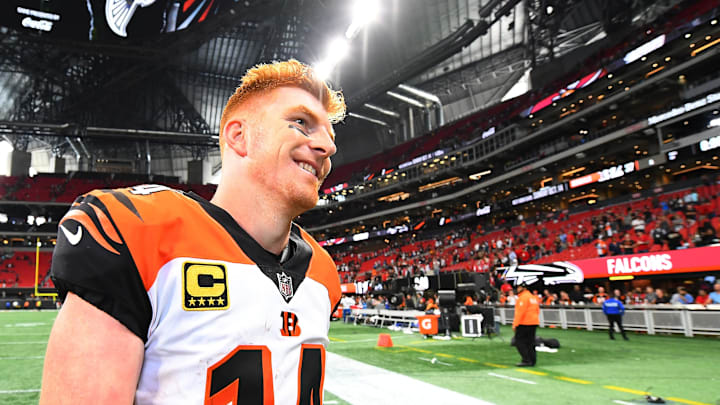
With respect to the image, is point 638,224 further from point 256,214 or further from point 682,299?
point 256,214

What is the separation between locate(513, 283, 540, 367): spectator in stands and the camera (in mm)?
9344

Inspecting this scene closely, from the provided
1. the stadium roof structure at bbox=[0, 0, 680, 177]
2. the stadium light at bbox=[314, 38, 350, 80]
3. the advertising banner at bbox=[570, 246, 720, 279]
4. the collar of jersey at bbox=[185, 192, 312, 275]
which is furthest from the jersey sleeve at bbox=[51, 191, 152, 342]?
the stadium light at bbox=[314, 38, 350, 80]

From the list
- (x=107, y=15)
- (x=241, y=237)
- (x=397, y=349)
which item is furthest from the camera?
(x=107, y=15)

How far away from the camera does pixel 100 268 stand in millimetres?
944

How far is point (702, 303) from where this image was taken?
14797 millimetres

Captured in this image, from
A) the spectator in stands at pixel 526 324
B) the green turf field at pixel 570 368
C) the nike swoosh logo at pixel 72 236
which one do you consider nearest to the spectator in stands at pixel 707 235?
the green turf field at pixel 570 368

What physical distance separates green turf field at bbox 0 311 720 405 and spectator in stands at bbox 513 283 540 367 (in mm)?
302

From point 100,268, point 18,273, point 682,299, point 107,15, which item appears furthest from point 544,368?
point 18,273

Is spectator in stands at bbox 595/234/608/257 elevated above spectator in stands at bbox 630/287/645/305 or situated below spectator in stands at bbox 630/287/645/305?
above

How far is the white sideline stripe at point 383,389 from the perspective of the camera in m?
6.14

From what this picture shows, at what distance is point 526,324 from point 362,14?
33440 mm

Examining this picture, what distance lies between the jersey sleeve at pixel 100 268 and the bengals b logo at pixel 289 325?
399 mm

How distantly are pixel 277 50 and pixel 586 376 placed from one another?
4092 centimetres

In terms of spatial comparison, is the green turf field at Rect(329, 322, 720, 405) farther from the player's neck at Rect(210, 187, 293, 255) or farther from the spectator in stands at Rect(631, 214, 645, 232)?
the spectator in stands at Rect(631, 214, 645, 232)
